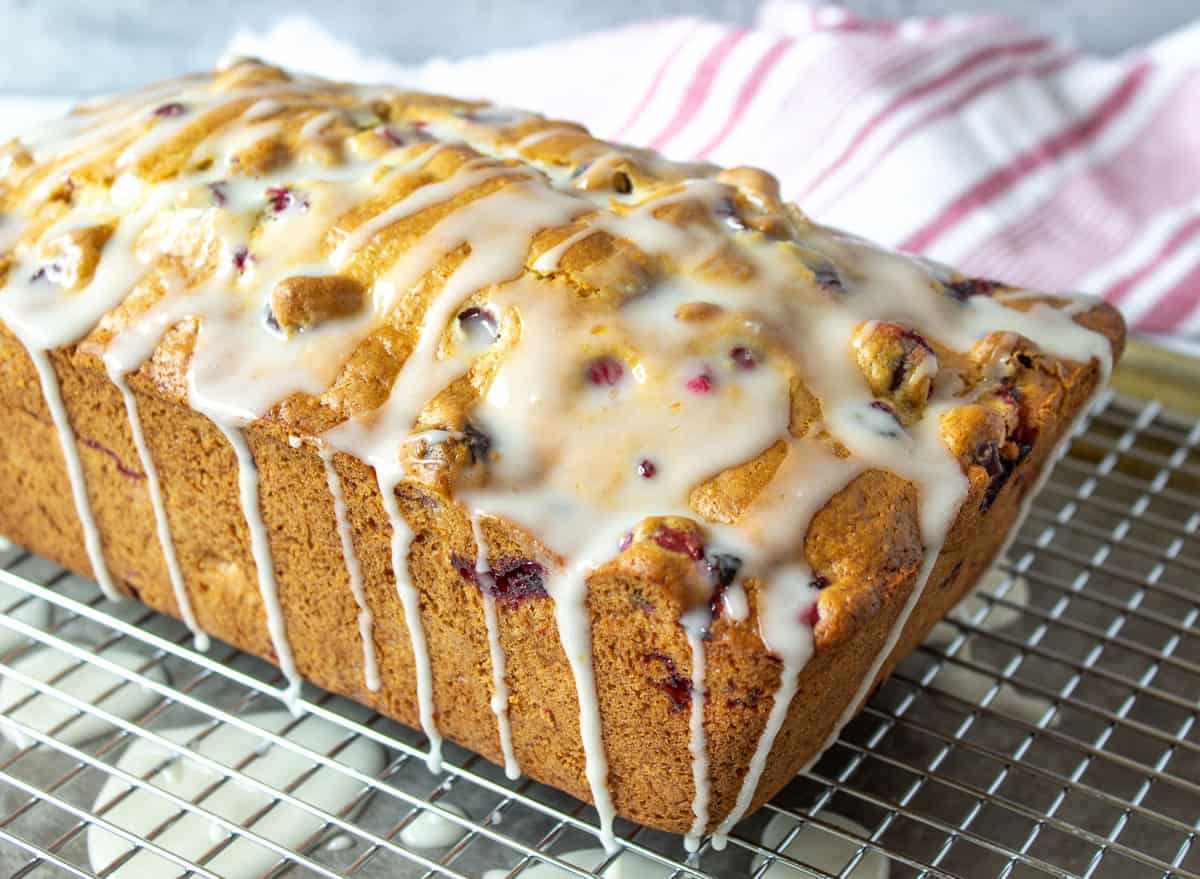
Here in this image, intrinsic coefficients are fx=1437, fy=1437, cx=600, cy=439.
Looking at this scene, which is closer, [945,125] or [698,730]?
[698,730]

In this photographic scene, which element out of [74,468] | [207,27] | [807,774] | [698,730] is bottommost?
[807,774]

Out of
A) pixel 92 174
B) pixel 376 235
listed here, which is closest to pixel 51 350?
pixel 92 174

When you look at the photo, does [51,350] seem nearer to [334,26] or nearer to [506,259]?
[506,259]

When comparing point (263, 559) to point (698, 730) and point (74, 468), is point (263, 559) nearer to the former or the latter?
point (74, 468)

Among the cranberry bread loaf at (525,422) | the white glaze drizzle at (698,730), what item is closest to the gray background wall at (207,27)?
the cranberry bread loaf at (525,422)

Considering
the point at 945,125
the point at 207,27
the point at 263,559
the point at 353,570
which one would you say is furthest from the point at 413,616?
the point at 207,27

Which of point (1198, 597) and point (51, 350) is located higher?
point (51, 350)


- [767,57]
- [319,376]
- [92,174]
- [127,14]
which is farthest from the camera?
[127,14]
